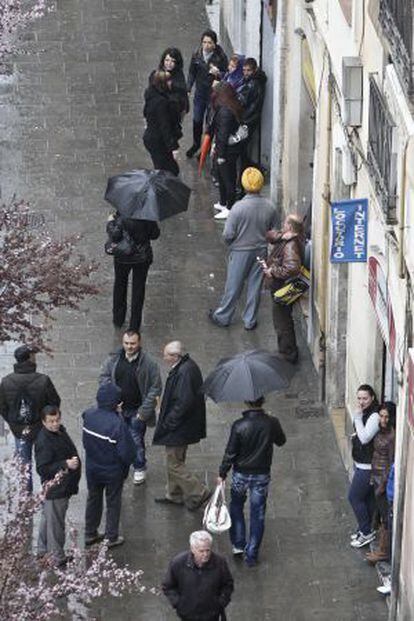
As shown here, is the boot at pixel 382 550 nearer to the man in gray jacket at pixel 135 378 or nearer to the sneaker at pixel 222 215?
the man in gray jacket at pixel 135 378

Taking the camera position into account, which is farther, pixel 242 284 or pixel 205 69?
pixel 205 69

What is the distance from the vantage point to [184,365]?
19828 mm

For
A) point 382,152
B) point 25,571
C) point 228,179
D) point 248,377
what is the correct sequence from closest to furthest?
point 25,571, point 382,152, point 248,377, point 228,179

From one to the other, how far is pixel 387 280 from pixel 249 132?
326 inches

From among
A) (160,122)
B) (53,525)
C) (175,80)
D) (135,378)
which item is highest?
(175,80)

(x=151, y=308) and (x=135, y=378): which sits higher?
(x=151, y=308)

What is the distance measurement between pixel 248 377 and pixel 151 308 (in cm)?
522

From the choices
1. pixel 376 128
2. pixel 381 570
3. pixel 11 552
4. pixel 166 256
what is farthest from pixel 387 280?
pixel 166 256

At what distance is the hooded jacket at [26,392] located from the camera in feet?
64.9

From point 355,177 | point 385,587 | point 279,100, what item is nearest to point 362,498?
point 385,587

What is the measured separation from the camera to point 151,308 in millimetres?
24203

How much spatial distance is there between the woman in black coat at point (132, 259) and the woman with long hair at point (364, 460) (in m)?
4.30

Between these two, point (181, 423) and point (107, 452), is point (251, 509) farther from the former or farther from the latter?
point (107, 452)

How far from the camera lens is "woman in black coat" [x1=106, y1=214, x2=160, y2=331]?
23.0 m
